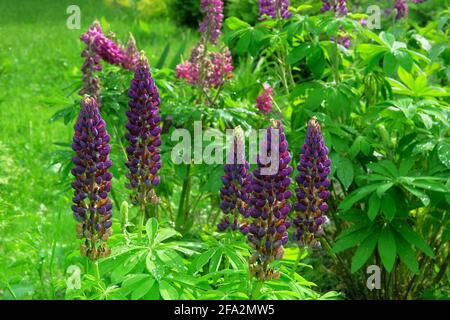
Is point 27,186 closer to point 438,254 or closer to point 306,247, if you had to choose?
point 438,254

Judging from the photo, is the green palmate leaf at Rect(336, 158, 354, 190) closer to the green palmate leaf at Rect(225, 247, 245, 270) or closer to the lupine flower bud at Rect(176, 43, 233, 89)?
the green palmate leaf at Rect(225, 247, 245, 270)

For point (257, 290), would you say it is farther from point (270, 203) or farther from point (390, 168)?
point (390, 168)

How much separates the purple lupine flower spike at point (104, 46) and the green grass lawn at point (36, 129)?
0.34 meters

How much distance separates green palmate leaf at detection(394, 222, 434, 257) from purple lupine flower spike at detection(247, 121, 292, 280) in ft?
3.28

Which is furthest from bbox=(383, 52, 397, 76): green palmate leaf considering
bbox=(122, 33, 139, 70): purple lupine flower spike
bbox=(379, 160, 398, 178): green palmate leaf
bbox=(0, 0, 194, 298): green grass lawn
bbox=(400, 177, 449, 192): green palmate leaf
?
bbox=(0, 0, 194, 298): green grass lawn

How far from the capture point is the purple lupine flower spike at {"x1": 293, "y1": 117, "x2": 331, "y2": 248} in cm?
254

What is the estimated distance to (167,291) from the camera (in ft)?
8.31

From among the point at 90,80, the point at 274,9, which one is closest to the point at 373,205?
the point at 274,9

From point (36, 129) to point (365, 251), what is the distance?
4604 millimetres

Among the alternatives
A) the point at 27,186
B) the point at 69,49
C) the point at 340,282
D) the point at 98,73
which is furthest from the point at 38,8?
the point at 340,282

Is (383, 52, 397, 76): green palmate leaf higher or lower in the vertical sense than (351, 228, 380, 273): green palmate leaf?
higher

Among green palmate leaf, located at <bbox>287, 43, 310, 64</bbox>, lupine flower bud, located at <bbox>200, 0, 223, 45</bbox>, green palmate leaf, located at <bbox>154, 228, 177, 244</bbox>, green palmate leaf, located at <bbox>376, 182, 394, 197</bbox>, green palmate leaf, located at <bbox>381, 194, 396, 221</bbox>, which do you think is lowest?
green palmate leaf, located at <bbox>154, 228, 177, 244</bbox>

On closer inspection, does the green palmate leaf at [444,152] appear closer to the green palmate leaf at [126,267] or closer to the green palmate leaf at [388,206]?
the green palmate leaf at [388,206]
